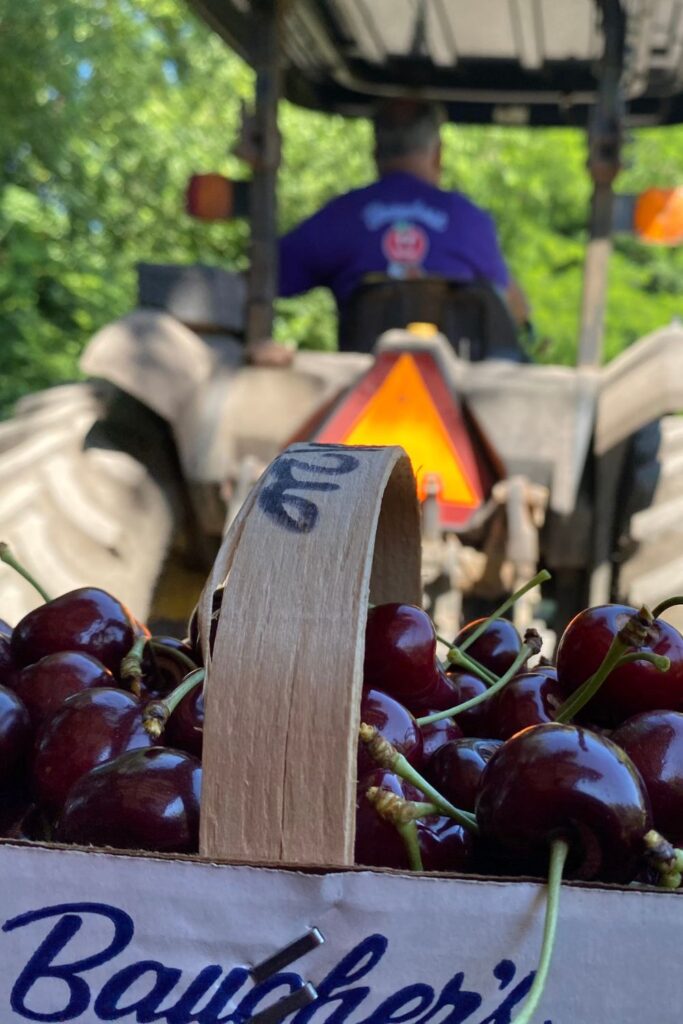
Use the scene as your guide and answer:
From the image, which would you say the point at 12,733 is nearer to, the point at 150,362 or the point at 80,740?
the point at 80,740

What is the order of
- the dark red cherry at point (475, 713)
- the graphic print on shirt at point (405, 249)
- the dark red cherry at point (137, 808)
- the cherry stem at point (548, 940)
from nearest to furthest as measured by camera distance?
the cherry stem at point (548, 940)
the dark red cherry at point (137, 808)
the dark red cherry at point (475, 713)
the graphic print on shirt at point (405, 249)

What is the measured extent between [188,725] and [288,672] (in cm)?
23

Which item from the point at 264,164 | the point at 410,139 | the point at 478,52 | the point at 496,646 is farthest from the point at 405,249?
the point at 496,646

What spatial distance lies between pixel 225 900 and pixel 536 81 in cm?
404

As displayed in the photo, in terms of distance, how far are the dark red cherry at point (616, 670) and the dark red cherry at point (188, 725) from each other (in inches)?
11.9

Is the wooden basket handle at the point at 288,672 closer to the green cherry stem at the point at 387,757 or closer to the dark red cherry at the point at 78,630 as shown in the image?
the green cherry stem at the point at 387,757

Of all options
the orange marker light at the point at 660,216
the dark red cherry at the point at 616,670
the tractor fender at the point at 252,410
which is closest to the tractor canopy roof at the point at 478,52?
the orange marker light at the point at 660,216

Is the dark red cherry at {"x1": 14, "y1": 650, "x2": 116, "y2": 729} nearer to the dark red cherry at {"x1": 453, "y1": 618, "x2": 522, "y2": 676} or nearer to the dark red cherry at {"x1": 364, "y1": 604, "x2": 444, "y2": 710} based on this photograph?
the dark red cherry at {"x1": 364, "y1": 604, "x2": 444, "y2": 710}

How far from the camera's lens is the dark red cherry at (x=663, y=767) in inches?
32.5

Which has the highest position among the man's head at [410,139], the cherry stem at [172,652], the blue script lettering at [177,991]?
the man's head at [410,139]

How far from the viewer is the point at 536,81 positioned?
168 inches

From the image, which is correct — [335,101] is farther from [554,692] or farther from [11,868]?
[11,868]

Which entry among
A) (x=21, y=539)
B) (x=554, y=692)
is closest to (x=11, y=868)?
(x=554, y=692)

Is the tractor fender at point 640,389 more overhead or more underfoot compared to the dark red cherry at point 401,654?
more overhead
